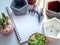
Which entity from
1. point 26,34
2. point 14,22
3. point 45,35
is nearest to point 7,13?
point 14,22

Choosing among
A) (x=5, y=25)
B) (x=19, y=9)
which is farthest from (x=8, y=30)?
(x=19, y=9)

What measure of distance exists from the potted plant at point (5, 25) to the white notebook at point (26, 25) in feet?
0.18

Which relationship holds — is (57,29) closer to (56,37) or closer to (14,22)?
(56,37)

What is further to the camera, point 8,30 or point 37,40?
point 8,30

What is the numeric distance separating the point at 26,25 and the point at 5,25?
0.42 feet

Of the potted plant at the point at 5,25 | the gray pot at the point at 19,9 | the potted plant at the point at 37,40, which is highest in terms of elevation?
the gray pot at the point at 19,9

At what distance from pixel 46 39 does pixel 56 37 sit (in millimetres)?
51

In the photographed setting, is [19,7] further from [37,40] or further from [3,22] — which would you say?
[37,40]

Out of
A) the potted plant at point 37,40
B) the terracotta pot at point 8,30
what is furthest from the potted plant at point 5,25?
the potted plant at point 37,40

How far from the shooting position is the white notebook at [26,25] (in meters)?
0.94

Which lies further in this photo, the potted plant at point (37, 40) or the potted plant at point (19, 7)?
the potted plant at point (19, 7)

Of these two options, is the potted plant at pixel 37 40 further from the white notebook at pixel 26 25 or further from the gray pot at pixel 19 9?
the gray pot at pixel 19 9

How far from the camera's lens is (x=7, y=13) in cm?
101

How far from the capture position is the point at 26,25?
966mm
